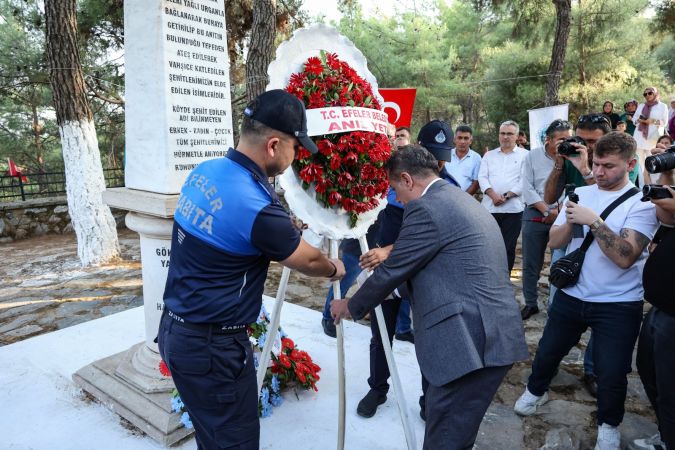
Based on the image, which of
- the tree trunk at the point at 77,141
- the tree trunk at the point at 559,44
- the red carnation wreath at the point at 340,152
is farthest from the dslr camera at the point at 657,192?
the tree trunk at the point at 559,44

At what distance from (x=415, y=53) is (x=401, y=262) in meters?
18.2

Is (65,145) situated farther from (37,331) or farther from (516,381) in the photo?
(516,381)

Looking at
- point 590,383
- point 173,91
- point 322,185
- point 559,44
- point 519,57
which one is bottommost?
point 590,383

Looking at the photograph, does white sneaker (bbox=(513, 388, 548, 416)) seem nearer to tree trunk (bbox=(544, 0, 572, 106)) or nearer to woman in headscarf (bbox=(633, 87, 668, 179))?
woman in headscarf (bbox=(633, 87, 668, 179))

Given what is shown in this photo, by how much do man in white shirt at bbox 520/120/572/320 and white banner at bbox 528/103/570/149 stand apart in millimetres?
2027

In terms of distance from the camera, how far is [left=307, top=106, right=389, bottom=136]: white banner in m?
2.23

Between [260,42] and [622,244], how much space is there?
6.31 meters

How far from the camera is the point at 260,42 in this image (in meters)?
7.17

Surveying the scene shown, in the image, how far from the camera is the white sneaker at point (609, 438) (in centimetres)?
256

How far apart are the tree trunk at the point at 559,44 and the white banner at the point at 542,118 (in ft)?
15.2

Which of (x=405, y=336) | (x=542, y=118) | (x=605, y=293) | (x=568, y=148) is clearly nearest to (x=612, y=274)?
(x=605, y=293)

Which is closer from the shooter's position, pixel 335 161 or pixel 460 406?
Result: pixel 460 406

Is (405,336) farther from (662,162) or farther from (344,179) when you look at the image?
(662,162)

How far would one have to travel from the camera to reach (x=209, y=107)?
9.75 feet
